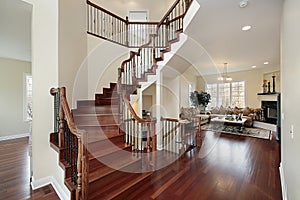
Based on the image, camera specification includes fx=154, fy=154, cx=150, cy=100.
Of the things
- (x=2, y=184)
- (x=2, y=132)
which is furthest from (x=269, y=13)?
(x=2, y=132)

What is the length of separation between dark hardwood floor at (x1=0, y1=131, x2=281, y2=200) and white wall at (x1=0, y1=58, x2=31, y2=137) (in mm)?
1340

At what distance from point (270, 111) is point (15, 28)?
9.39 meters

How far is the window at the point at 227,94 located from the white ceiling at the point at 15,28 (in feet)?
30.9

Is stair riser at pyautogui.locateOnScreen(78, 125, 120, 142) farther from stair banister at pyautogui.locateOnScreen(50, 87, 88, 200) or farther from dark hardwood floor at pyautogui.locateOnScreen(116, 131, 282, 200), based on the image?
dark hardwood floor at pyautogui.locateOnScreen(116, 131, 282, 200)

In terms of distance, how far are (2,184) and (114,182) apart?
1869 mm

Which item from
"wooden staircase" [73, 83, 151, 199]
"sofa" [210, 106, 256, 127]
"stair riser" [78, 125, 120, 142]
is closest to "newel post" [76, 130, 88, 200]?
"wooden staircase" [73, 83, 151, 199]

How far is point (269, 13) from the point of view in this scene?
2652 millimetres

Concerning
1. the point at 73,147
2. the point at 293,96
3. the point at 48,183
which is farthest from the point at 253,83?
the point at 48,183

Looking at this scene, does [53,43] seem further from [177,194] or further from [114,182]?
[177,194]

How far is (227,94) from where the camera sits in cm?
938

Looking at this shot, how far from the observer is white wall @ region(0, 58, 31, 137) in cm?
522

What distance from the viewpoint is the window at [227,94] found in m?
8.69

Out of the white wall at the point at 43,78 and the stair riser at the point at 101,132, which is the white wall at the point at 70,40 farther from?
the stair riser at the point at 101,132

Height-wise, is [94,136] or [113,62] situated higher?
[113,62]
